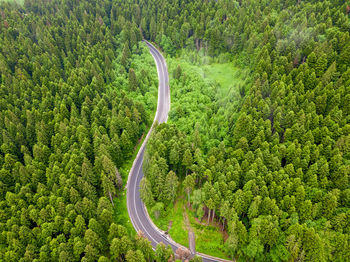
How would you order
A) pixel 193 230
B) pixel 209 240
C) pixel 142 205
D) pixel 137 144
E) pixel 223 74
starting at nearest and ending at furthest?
pixel 209 240 → pixel 193 230 → pixel 142 205 → pixel 137 144 → pixel 223 74

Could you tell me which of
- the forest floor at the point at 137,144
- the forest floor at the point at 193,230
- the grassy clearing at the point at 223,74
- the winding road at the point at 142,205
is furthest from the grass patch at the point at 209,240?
the grassy clearing at the point at 223,74

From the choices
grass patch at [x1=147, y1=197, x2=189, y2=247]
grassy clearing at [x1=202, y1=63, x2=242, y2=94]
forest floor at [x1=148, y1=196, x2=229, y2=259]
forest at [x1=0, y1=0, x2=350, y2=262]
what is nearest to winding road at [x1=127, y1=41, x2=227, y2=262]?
grass patch at [x1=147, y1=197, x2=189, y2=247]

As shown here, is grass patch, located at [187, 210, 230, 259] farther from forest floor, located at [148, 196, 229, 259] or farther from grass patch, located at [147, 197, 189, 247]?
grass patch, located at [147, 197, 189, 247]

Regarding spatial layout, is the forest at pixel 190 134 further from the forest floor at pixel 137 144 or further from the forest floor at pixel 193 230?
the forest floor at pixel 193 230

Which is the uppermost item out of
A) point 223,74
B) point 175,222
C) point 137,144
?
point 223,74

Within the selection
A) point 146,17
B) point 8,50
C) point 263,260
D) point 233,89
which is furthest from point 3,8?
point 263,260

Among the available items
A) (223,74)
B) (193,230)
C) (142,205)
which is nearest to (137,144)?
(142,205)

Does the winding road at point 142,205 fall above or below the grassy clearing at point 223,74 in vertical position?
below

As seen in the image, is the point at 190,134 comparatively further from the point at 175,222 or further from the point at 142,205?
the point at 175,222

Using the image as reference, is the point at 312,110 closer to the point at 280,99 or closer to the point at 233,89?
the point at 280,99
